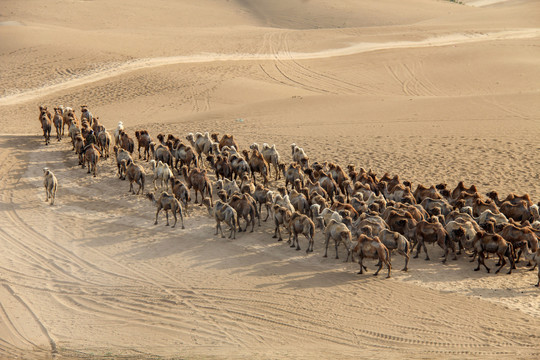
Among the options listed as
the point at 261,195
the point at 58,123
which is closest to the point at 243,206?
the point at 261,195

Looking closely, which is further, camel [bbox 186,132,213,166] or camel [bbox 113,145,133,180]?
camel [bbox 186,132,213,166]

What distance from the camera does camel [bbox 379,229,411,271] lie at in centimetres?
1562

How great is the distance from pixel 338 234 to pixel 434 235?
2.42m

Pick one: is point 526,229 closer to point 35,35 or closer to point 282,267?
point 282,267

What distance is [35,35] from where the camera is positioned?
47.1 metres

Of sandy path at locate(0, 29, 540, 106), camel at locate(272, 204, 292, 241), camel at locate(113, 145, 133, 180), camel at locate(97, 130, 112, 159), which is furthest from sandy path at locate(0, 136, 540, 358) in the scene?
sandy path at locate(0, 29, 540, 106)

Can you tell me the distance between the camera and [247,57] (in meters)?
45.8

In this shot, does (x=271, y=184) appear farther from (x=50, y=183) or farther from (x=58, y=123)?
(x=58, y=123)

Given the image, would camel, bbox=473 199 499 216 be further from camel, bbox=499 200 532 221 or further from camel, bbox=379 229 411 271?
camel, bbox=379 229 411 271

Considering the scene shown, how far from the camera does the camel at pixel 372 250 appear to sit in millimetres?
15133

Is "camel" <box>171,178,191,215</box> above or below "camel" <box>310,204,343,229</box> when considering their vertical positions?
above

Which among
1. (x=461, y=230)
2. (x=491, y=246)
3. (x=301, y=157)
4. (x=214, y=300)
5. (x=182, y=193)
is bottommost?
(x=214, y=300)

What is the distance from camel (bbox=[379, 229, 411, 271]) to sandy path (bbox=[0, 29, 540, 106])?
91.4 ft

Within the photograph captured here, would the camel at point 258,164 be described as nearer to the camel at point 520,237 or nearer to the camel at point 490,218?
the camel at point 490,218
